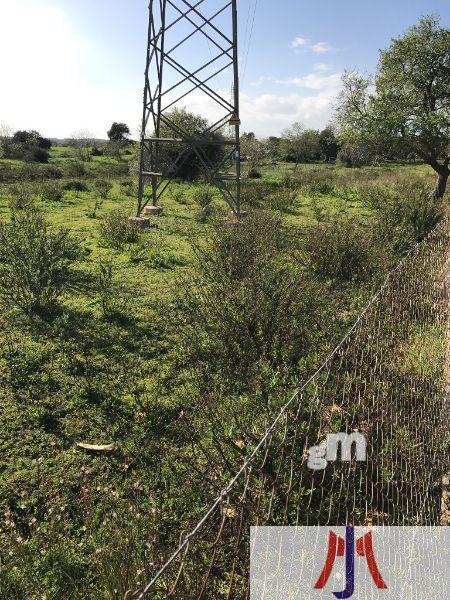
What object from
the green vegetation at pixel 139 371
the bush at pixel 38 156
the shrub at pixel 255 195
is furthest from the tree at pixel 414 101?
the bush at pixel 38 156

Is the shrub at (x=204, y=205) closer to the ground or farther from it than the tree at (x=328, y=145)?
closer to the ground

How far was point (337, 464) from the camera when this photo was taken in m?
2.52

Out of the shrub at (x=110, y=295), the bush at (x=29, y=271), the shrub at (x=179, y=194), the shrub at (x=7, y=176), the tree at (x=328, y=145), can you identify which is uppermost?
the tree at (x=328, y=145)

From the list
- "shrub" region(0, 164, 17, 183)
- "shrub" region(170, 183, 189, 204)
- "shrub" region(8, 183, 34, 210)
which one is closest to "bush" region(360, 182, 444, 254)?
"shrub" region(170, 183, 189, 204)

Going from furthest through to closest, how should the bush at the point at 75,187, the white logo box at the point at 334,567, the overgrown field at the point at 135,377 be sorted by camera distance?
the bush at the point at 75,187 → the overgrown field at the point at 135,377 → the white logo box at the point at 334,567

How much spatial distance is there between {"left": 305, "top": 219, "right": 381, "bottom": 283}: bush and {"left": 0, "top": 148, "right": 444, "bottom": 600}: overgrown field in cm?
2

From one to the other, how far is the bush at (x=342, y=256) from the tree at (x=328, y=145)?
39.9m

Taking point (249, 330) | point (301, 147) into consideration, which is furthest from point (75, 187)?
point (301, 147)

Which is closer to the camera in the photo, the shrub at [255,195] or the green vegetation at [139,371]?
the green vegetation at [139,371]

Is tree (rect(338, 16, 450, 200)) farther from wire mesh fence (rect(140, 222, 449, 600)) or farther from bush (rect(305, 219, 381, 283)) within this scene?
wire mesh fence (rect(140, 222, 449, 600))

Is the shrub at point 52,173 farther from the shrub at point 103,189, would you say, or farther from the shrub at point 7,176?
the shrub at point 103,189

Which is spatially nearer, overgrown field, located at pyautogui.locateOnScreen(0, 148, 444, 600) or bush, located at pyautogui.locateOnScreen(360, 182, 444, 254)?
overgrown field, located at pyautogui.locateOnScreen(0, 148, 444, 600)

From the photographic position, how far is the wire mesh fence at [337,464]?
1.97 metres

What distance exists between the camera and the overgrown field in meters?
2.31
